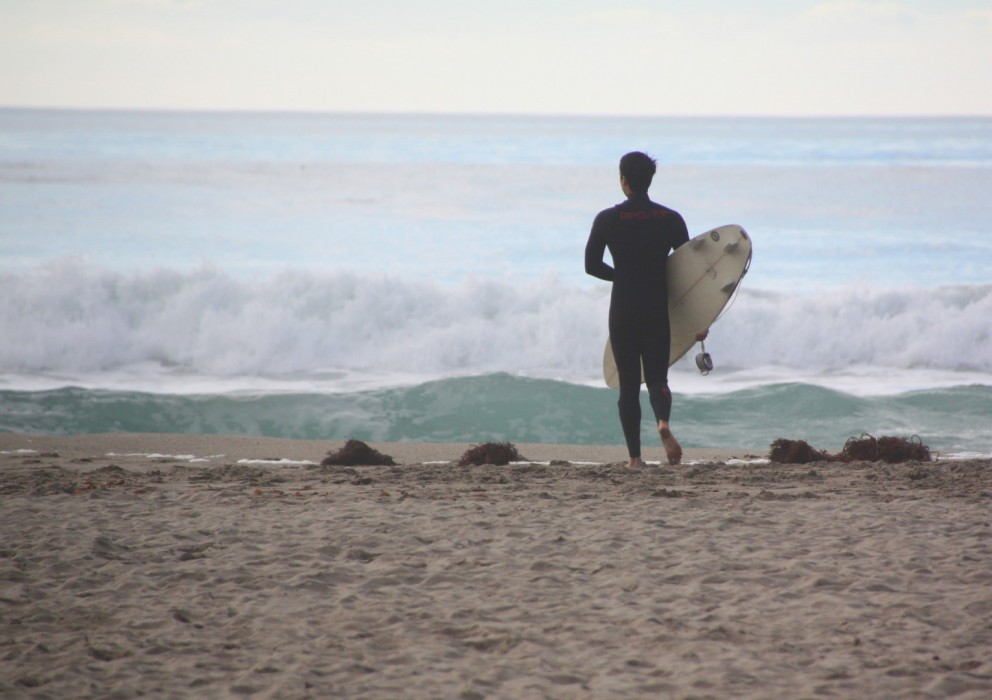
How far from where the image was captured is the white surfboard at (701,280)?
6113mm

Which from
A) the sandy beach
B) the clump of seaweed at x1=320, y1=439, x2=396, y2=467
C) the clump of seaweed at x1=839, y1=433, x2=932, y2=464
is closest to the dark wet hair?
the sandy beach

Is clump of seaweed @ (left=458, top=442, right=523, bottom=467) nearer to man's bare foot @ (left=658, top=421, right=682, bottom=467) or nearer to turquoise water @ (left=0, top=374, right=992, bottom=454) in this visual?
man's bare foot @ (left=658, top=421, right=682, bottom=467)

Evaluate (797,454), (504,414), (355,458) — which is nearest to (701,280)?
(797,454)

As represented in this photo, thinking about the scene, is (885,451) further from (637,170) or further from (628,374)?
(637,170)

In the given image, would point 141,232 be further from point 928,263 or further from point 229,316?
point 928,263

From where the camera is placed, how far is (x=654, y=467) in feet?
19.8

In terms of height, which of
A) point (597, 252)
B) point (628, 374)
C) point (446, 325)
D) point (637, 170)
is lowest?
point (628, 374)

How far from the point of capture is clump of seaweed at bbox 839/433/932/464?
6332mm

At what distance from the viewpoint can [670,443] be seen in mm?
5816

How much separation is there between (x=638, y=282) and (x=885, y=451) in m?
2.03

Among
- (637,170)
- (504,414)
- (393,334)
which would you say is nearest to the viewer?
(637,170)

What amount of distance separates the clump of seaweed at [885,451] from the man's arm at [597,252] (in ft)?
6.48

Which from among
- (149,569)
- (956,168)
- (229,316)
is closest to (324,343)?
(229,316)

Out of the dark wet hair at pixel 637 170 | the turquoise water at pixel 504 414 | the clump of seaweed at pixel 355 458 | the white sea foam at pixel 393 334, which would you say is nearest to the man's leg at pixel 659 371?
the dark wet hair at pixel 637 170
